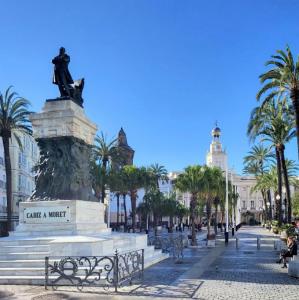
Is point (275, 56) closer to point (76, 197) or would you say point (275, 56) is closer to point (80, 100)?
point (80, 100)

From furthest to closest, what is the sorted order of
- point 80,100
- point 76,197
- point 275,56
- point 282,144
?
point 282,144, point 275,56, point 80,100, point 76,197

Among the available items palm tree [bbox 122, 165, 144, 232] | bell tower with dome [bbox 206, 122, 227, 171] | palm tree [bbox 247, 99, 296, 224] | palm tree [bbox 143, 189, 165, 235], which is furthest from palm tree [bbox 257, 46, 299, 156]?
bell tower with dome [bbox 206, 122, 227, 171]

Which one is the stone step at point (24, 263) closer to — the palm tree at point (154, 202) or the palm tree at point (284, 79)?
the palm tree at point (284, 79)

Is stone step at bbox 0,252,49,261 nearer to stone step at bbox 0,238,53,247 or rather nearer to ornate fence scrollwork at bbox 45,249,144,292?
stone step at bbox 0,238,53,247

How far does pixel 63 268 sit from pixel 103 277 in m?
1.24

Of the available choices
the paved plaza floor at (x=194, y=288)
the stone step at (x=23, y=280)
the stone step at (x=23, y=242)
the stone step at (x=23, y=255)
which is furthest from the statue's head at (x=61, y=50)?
the stone step at (x=23, y=280)

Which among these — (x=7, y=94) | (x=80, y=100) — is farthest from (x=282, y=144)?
(x=80, y=100)

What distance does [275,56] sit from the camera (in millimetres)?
30406

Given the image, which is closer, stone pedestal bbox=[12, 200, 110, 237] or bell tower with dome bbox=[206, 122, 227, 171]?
stone pedestal bbox=[12, 200, 110, 237]

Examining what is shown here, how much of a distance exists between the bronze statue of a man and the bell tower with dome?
125846mm

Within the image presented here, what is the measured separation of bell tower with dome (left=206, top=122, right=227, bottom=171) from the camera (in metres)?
150

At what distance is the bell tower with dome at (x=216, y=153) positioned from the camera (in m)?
150

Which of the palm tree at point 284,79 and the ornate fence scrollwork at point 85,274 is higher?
the palm tree at point 284,79

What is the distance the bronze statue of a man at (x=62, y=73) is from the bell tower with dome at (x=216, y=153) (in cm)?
12585
